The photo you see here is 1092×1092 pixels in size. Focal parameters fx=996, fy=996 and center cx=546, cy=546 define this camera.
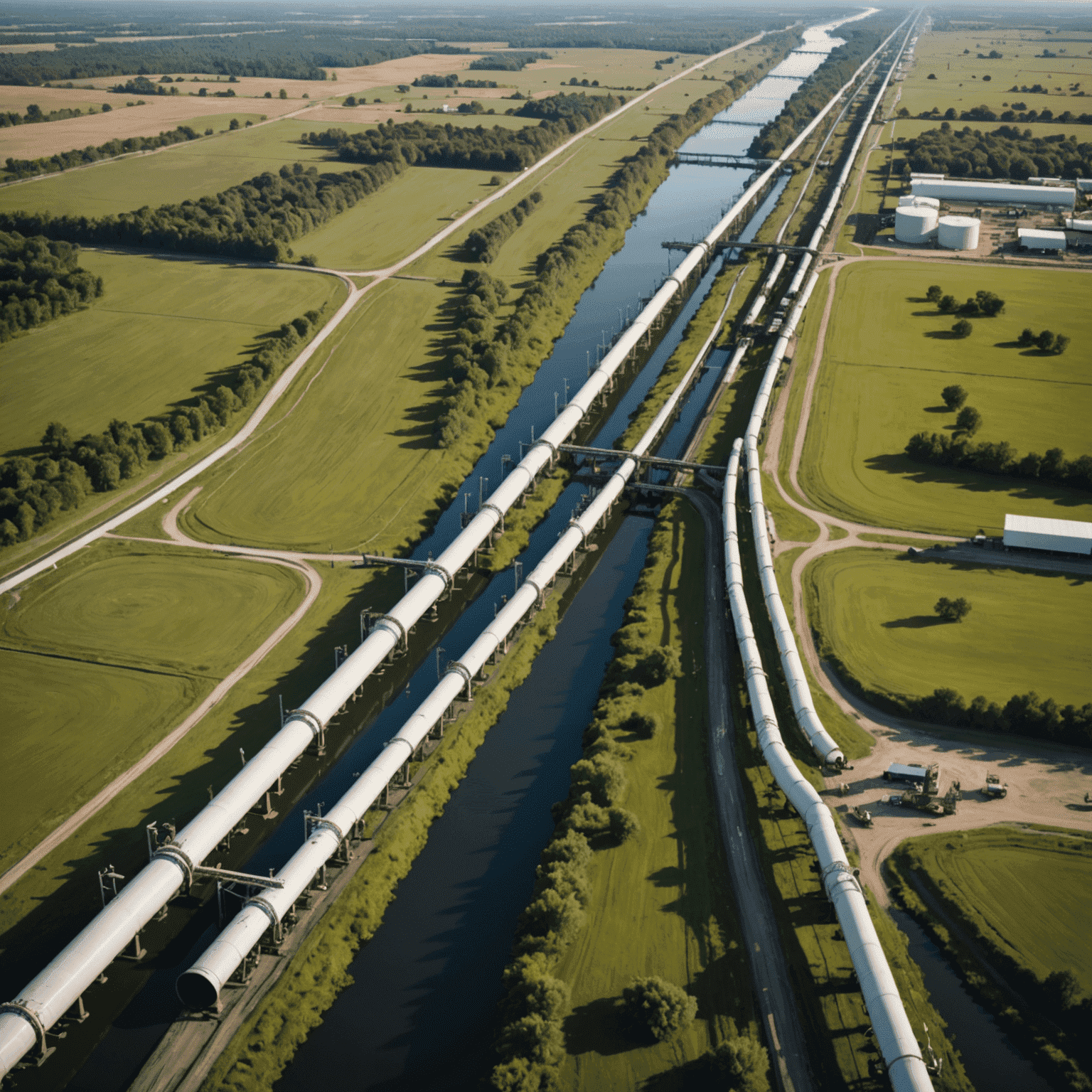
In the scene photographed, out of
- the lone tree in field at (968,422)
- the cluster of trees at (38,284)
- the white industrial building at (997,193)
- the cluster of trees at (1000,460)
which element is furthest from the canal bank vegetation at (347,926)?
the white industrial building at (997,193)

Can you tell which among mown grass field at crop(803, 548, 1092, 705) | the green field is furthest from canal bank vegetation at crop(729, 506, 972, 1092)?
the green field

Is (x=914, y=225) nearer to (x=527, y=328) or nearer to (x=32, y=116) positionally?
(x=527, y=328)

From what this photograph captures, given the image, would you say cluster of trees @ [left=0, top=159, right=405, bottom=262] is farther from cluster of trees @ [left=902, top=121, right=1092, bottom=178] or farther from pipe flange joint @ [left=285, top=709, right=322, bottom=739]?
cluster of trees @ [left=902, top=121, right=1092, bottom=178]

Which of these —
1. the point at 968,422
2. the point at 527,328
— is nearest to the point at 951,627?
the point at 968,422

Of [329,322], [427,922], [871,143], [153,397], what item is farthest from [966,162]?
[427,922]

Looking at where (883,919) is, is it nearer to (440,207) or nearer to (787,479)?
(787,479)
